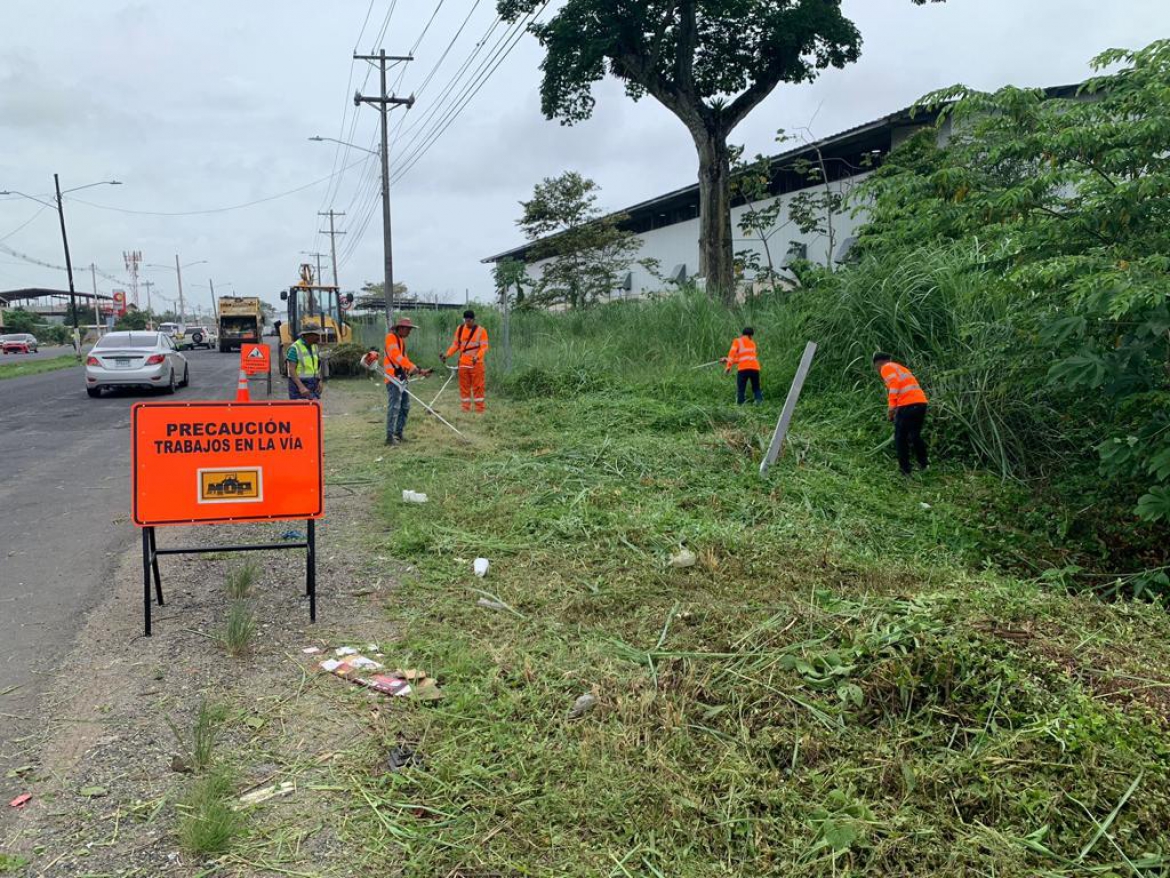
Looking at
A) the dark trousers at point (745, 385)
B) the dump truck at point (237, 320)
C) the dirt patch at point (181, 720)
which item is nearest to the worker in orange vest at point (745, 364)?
the dark trousers at point (745, 385)

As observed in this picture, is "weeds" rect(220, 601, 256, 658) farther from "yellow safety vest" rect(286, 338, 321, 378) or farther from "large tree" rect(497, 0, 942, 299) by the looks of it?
"large tree" rect(497, 0, 942, 299)

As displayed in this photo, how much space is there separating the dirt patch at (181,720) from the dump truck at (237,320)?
3954 cm

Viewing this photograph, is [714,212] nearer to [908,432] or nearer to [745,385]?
[745,385]

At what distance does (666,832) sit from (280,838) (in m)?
1.36

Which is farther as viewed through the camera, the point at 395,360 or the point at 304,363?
the point at 395,360

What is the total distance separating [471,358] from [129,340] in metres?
9.24

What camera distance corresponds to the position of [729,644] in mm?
3988

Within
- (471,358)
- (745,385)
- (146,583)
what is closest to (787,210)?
(745,385)

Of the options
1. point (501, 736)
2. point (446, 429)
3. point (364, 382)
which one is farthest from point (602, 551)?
point (364, 382)

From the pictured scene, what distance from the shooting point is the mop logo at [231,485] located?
4.80 meters

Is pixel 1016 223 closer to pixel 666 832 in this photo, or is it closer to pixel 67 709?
pixel 666 832

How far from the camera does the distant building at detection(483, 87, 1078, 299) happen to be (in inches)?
869

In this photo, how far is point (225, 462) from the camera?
190 inches

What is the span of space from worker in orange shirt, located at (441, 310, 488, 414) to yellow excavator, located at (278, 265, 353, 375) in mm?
9248
